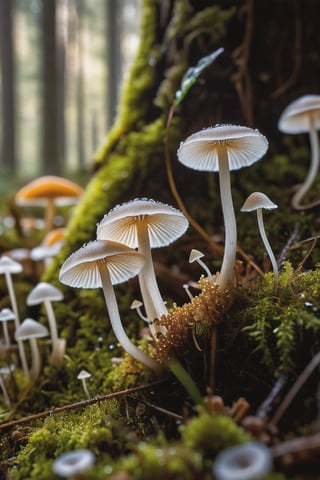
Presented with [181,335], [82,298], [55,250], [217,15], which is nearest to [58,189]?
[55,250]

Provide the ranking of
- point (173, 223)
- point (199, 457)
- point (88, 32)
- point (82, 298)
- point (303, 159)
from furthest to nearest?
point (88, 32) → point (303, 159) → point (82, 298) → point (173, 223) → point (199, 457)

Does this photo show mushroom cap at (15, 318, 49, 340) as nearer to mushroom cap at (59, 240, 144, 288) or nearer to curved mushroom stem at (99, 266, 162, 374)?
mushroom cap at (59, 240, 144, 288)

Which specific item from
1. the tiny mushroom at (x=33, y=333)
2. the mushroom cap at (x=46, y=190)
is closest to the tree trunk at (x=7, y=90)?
the mushroom cap at (x=46, y=190)

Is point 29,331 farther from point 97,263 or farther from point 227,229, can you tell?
point 227,229

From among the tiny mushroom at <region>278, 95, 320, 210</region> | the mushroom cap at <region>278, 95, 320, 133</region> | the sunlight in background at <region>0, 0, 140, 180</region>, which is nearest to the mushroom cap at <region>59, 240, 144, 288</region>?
the tiny mushroom at <region>278, 95, 320, 210</region>

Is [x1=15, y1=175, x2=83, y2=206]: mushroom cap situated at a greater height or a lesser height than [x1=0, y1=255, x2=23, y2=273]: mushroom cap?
greater

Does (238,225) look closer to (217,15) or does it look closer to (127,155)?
(127,155)

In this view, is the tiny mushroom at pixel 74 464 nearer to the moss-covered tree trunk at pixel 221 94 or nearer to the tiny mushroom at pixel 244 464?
the tiny mushroom at pixel 244 464
